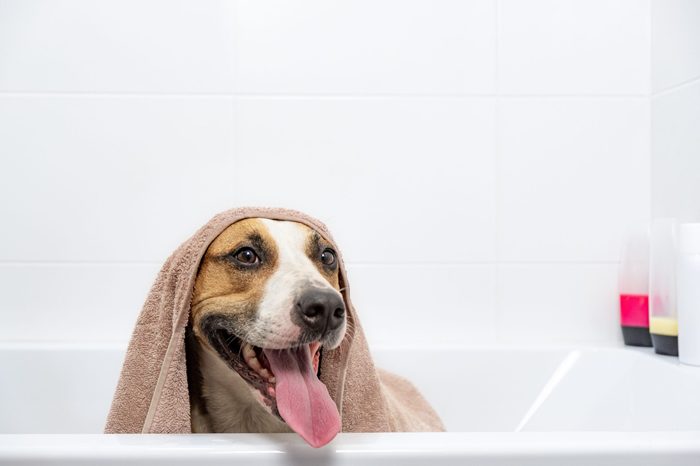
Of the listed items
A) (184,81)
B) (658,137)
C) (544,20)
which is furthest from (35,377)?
(658,137)

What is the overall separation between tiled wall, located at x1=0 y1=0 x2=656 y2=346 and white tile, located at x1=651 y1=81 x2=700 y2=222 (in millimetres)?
46

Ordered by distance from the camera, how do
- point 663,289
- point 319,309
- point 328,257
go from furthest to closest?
1. point 663,289
2. point 328,257
3. point 319,309

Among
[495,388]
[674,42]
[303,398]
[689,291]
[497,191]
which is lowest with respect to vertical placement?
[495,388]

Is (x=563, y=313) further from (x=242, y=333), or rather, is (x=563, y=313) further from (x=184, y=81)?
(x=184, y=81)

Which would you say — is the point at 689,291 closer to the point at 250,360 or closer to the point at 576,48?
the point at 576,48

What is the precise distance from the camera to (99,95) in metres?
1.59

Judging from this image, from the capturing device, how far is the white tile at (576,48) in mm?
1621

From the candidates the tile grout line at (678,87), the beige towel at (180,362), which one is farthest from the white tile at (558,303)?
the beige towel at (180,362)

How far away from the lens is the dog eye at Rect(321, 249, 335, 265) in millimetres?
1019

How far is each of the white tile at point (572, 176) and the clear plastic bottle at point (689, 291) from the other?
35cm

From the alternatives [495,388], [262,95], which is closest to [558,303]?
[495,388]

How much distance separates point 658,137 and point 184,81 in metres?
1.30

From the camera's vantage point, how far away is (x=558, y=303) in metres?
1.64

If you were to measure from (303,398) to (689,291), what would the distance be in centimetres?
90
